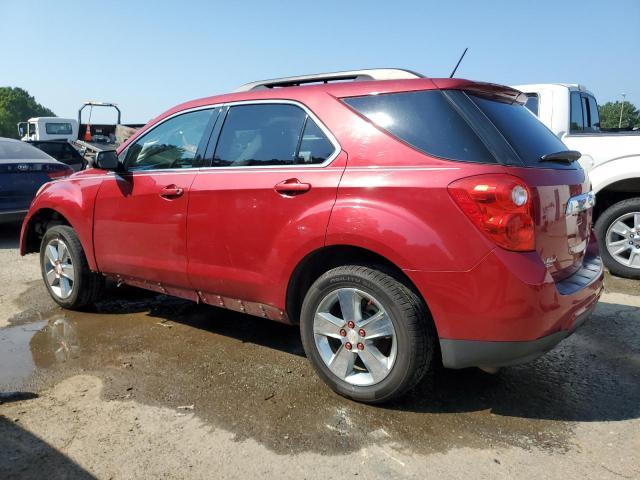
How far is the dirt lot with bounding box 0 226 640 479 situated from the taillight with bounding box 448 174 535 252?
1.00m

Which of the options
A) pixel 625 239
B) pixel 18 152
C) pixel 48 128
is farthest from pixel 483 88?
pixel 48 128

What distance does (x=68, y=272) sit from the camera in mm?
4594

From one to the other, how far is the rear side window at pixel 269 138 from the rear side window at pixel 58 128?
29.6 m

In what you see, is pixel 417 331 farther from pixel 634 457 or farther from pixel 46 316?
pixel 46 316

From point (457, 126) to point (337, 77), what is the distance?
0.97m

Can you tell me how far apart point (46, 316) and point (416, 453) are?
11.7ft

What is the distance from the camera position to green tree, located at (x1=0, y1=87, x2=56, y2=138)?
93.4 m

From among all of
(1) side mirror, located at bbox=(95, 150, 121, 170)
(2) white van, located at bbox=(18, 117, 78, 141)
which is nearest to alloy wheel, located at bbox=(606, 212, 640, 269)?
(1) side mirror, located at bbox=(95, 150, 121, 170)

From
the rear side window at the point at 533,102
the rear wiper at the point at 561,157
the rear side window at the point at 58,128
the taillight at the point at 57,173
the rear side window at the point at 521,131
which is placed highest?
the rear side window at the point at 58,128

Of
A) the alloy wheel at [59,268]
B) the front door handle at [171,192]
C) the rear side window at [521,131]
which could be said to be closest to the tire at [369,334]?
the rear side window at [521,131]

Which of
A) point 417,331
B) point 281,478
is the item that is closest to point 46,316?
point 281,478

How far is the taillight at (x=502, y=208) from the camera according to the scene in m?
2.41

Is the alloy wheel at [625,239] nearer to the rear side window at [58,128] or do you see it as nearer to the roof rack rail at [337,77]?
the roof rack rail at [337,77]

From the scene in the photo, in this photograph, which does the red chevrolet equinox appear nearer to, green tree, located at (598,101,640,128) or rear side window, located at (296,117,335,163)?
rear side window, located at (296,117,335,163)
